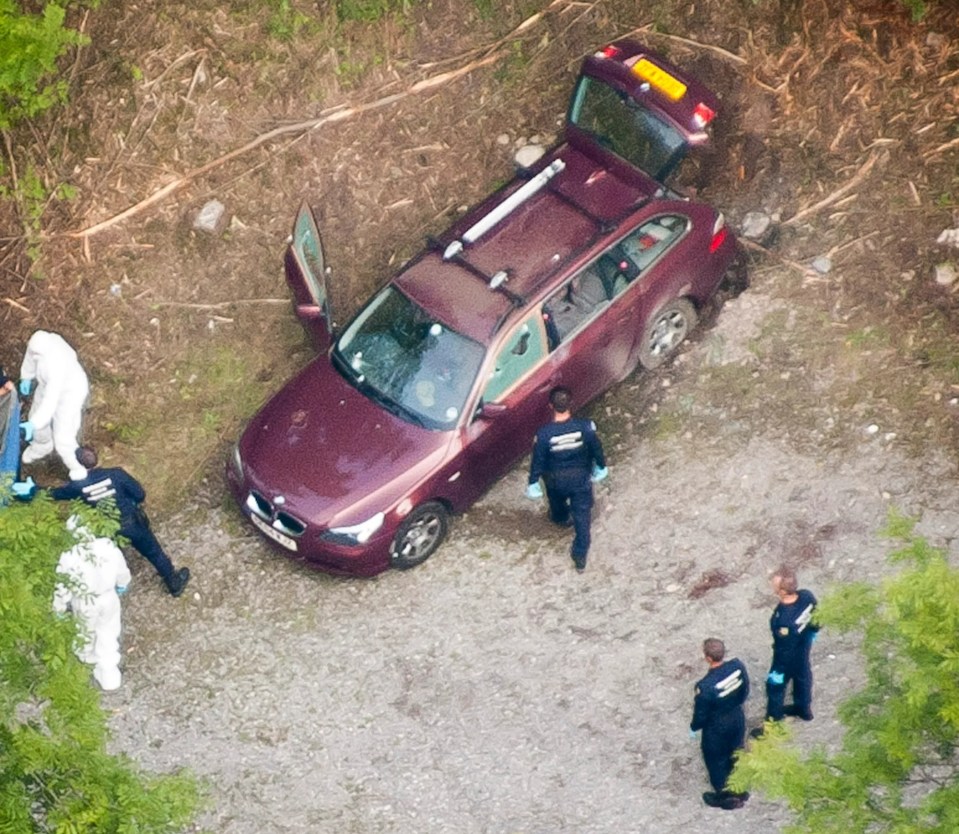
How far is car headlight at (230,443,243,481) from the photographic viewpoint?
1080 centimetres

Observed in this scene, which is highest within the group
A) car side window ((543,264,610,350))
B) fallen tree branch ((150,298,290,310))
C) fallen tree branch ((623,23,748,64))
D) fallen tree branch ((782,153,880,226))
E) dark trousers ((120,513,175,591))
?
fallen tree branch ((623,23,748,64))

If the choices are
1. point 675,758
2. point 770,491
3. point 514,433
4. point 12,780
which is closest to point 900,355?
point 770,491

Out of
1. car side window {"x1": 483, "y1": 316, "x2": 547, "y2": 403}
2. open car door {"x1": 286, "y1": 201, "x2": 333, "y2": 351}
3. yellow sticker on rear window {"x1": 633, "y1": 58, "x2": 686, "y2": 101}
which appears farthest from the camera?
yellow sticker on rear window {"x1": 633, "y1": 58, "x2": 686, "y2": 101}

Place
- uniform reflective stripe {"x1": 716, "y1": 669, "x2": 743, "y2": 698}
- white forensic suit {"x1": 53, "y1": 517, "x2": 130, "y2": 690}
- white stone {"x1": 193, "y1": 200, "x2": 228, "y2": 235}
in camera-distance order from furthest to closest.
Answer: white stone {"x1": 193, "y1": 200, "x2": 228, "y2": 235} < white forensic suit {"x1": 53, "y1": 517, "x2": 130, "y2": 690} < uniform reflective stripe {"x1": 716, "y1": 669, "x2": 743, "y2": 698}

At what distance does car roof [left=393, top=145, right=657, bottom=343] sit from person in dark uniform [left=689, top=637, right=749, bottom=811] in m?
3.19

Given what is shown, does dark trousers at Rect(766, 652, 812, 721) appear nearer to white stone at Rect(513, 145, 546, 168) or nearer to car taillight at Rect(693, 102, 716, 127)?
car taillight at Rect(693, 102, 716, 127)

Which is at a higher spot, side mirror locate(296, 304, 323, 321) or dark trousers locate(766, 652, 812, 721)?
side mirror locate(296, 304, 323, 321)

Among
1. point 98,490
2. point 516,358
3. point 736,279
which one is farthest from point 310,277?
point 736,279

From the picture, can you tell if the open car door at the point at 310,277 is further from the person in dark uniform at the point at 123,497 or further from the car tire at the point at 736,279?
the car tire at the point at 736,279

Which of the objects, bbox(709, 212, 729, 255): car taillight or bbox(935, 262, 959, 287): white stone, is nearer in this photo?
bbox(709, 212, 729, 255): car taillight

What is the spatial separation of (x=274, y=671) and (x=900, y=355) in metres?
5.82

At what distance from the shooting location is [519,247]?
11.0 m

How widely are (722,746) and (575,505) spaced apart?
2.27 metres

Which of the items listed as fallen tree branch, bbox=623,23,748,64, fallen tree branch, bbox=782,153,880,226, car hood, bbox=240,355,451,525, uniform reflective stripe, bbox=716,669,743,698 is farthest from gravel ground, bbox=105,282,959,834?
fallen tree branch, bbox=623,23,748,64
